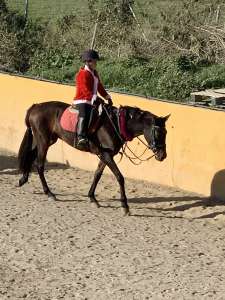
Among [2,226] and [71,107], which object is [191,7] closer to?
[71,107]

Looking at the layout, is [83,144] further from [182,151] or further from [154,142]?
[182,151]

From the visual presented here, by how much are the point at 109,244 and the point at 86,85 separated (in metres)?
2.64

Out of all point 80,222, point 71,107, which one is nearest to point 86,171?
point 71,107

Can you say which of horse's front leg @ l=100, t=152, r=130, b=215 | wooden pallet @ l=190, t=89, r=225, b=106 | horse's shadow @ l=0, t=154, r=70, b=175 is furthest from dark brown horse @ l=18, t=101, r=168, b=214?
wooden pallet @ l=190, t=89, r=225, b=106

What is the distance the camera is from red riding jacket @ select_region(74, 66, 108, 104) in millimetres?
10430

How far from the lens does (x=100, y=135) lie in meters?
10.7

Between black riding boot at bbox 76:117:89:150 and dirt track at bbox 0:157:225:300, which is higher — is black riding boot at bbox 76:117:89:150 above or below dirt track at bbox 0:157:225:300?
above

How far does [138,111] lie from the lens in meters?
10.4

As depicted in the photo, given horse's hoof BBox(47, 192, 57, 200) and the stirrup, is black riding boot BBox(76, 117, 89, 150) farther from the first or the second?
horse's hoof BBox(47, 192, 57, 200)

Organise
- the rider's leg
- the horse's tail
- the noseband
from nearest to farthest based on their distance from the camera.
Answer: the noseband
the rider's leg
the horse's tail

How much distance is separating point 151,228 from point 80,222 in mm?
981

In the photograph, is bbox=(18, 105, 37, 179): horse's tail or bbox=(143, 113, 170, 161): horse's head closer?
bbox=(143, 113, 170, 161): horse's head

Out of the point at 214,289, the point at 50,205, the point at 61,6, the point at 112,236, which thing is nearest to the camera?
the point at 214,289

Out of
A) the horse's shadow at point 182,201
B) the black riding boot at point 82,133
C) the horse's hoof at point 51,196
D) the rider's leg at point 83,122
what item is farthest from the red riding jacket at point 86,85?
the horse's shadow at point 182,201
